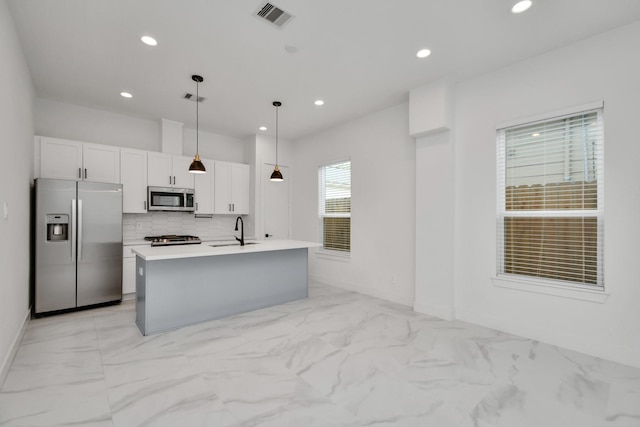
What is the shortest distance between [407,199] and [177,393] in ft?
11.7

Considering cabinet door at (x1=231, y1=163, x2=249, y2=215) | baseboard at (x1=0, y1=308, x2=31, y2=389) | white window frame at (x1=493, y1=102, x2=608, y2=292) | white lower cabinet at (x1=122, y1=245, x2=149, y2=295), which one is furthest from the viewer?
cabinet door at (x1=231, y1=163, x2=249, y2=215)

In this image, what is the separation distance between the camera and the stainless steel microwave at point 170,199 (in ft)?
16.0

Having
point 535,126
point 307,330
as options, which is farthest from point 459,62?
point 307,330

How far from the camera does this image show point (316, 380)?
236 cm

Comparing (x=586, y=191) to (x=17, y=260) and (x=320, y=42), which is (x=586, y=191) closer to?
(x=320, y=42)

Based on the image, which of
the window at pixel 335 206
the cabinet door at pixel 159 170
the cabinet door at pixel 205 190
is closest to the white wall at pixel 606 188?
the window at pixel 335 206

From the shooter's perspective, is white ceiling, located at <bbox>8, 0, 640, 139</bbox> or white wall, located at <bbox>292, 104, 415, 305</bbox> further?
white wall, located at <bbox>292, 104, 415, 305</bbox>

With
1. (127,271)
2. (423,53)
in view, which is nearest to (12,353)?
(127,271)

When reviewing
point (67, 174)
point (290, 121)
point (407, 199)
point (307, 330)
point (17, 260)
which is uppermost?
point (290, 121)

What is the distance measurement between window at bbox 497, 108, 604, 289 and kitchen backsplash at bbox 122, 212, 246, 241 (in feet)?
15.8

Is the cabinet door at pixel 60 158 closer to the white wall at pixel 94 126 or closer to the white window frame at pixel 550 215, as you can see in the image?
the white wall at pixel 94 126

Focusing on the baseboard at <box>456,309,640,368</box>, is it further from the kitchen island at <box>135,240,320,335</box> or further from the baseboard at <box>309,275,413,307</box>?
the kitchen island at <box>135,240,320,335</box>

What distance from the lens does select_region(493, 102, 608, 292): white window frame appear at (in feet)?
9.27

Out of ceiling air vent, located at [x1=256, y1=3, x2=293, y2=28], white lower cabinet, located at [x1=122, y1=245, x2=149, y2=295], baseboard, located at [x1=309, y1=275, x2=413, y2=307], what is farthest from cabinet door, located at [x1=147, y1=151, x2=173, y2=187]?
ceiling air vent, located at [x1=256, y1=3, x2=293, y2=28]
